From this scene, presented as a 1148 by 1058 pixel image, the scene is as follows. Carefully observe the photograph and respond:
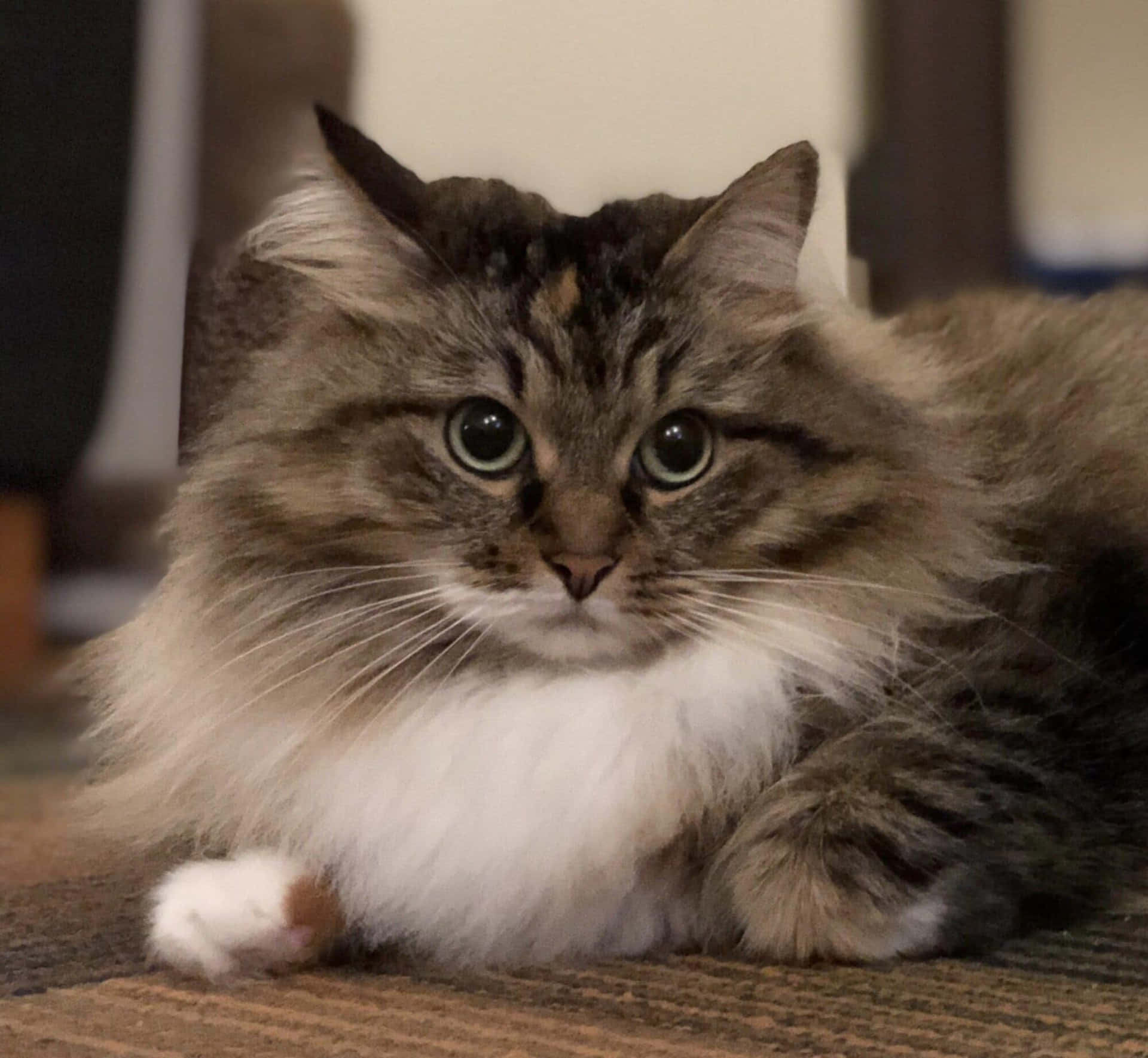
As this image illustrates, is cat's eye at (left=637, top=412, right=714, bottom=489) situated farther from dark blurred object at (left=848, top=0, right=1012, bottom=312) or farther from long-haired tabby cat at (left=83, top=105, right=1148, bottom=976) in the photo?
dark blurred object at (left=848, top=0, right=1012, bottom=312)

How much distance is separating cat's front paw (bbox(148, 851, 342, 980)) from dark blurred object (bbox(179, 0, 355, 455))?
3.11ft

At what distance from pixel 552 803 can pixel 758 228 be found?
0.55 metres

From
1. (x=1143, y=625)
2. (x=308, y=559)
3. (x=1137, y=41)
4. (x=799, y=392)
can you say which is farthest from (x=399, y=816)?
(x=1137, y=41)

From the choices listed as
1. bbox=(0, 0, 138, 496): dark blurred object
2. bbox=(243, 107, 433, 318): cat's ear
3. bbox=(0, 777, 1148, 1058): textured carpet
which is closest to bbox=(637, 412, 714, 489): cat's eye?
bbox=(243, 107, 433, 318): cat's ear

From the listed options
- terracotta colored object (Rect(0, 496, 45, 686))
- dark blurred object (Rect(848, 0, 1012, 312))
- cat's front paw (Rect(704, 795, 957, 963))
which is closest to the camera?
cat's front paw (Rect(704, 795, 957, 963))

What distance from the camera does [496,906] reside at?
1.15 m

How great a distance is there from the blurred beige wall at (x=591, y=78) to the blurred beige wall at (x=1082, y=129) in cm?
33

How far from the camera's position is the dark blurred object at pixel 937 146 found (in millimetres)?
2154

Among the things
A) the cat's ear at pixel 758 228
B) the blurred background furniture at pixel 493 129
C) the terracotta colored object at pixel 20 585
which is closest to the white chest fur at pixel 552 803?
the cat's ear at pixel 758 228

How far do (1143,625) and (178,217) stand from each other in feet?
5.69

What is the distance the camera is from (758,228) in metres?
1.22

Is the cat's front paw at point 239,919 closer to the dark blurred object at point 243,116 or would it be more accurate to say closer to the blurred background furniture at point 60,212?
the dark blurred object at point 243,116

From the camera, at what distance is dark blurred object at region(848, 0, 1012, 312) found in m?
2.15

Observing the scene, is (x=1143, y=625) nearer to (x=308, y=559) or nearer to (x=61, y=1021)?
(x=308, y=559)
